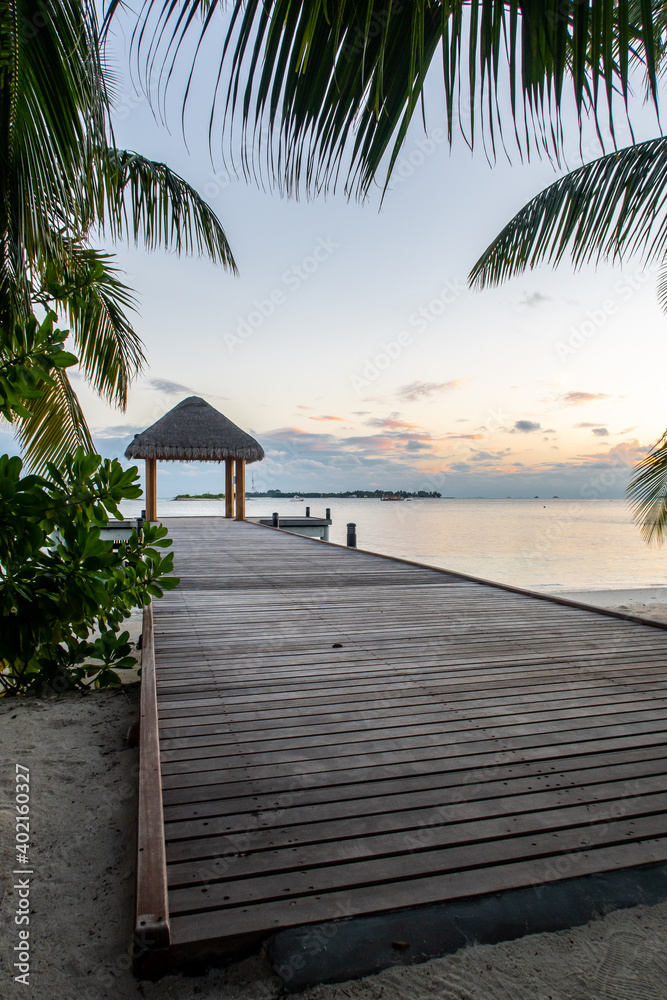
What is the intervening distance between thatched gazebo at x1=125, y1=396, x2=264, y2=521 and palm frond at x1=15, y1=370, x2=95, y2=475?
10225 millimetres

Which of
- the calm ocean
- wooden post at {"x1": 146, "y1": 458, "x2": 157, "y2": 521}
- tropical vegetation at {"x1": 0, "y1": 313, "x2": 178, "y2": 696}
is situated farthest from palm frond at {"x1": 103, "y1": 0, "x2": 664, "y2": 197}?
the calm ocean

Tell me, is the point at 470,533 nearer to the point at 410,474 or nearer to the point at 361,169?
the point at 410,474

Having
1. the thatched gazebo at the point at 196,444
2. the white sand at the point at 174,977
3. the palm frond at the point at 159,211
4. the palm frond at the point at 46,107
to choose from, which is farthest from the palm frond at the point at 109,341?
the thatched gazebo at the point at 196,444

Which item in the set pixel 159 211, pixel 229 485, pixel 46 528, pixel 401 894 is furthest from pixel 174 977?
pixel 229 485

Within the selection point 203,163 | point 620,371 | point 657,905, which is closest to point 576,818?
point 657,905

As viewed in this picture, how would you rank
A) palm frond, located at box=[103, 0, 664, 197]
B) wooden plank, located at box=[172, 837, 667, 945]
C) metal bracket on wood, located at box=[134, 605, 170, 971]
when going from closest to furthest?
palm frond, located at box=[103, 0, 664, 197] → metal bracket on wood, located at box=[134, 605, 170, 971] → wooden plank, located at box=[172, 837, 667, 945]

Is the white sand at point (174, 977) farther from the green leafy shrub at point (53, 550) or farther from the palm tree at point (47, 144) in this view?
the palm tree at point (47, 144)

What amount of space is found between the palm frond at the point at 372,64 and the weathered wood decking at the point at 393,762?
1.93m

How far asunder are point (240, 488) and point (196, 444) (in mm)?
1838

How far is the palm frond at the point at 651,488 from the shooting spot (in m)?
5.46

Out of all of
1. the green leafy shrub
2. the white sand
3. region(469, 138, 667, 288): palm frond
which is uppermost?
region(469, 138, 667, 288): palm frond

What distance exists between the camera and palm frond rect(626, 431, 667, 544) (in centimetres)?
546

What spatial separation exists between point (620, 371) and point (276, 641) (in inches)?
598

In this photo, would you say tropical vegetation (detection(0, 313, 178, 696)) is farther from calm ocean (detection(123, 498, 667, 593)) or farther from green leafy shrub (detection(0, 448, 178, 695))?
calm ocean (detection(123, 498, 667, 593))
